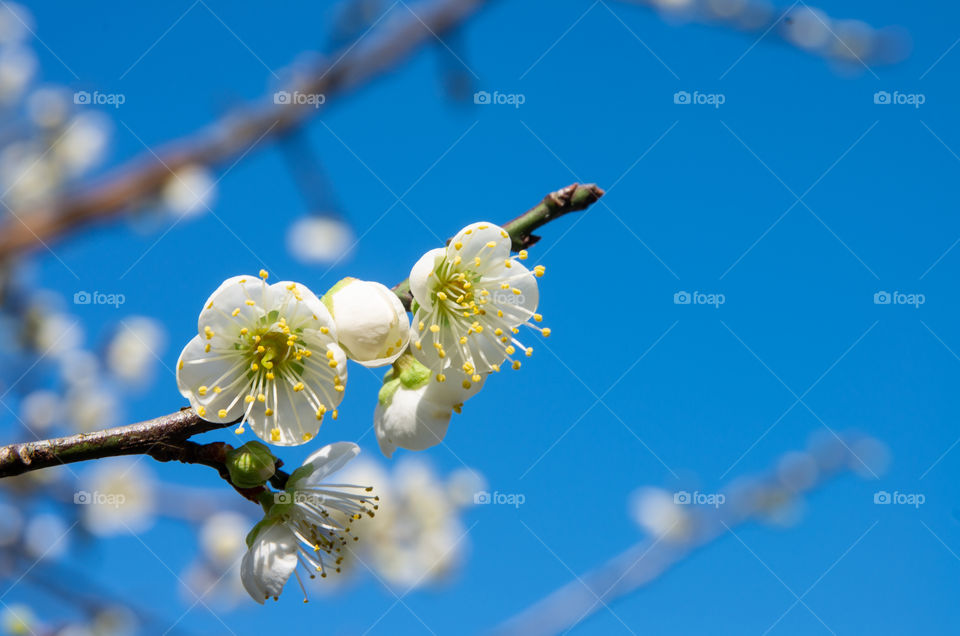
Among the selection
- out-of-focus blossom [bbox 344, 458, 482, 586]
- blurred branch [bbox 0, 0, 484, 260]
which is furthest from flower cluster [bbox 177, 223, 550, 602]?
out-of-focus blossom [bbox 344, 458, 482, 586]

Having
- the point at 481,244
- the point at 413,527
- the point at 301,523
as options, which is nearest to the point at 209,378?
the point at 301,523

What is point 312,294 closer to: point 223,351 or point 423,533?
point 223,351

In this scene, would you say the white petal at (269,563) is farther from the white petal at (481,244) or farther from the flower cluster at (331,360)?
the white petal at (481,244)

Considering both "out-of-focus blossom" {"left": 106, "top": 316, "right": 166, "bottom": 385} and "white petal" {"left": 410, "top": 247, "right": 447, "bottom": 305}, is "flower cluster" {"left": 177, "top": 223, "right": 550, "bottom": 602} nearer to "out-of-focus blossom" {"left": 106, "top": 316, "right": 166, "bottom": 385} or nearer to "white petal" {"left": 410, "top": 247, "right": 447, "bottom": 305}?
"white petal" {"left": 410, "top": 247, "right": 447, "bottom": 305}

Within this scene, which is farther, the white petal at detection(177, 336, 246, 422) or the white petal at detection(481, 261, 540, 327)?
the white petal at detection(481, 261, 540, 327)

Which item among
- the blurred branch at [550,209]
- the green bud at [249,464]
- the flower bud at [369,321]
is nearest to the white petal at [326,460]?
the green bud at [249,464]

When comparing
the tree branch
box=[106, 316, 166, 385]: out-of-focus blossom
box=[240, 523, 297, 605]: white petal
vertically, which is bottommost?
box=[106, 316, 166, 385]: out-of-focus blossom

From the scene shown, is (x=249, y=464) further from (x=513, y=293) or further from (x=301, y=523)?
(x=513, y=293)
